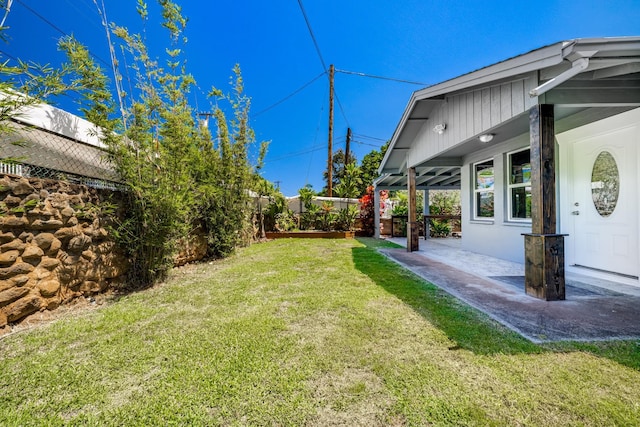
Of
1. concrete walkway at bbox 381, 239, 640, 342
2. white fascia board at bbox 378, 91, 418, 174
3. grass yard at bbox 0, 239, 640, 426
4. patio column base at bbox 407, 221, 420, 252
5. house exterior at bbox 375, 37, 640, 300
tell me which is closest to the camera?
grass yard at bbox 0, 239, 640, 426

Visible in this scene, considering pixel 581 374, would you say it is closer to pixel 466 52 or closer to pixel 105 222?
pixel 105 222

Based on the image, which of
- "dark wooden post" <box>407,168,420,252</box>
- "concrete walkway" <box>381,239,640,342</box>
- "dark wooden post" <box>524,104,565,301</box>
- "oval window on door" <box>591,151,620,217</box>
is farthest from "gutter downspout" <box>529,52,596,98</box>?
"dark wooden post" <box>407,168,420,252</box>

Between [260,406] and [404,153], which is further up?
[404,153]

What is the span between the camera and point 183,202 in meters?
4.31

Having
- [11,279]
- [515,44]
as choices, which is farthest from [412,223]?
[515,44]

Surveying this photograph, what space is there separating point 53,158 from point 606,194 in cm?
777

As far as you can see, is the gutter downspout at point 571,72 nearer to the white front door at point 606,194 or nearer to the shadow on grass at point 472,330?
the white front door at point 606,194

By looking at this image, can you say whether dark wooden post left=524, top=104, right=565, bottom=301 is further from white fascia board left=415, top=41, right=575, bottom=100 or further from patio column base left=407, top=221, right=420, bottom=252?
patio column base left=407, top=221, right=420, bottom=252

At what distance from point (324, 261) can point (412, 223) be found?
9.79 feet

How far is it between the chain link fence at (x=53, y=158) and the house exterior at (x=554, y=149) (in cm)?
551

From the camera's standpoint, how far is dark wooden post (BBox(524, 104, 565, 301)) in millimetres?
3143

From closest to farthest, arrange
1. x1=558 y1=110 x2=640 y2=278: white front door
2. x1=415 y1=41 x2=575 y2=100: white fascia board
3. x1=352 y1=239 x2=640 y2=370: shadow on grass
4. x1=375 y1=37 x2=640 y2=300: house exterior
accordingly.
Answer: x1=352 y1=239 x2=640 y2=370: shadow on grass
x1=415 y1=41 x2=575 y2=100: white fascia board
x1=375 y1=37 x2=640 y2=300: house exterior
x1=558 y1=110 x2=640 y2=278: white front door

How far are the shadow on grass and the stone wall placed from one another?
4096 mm

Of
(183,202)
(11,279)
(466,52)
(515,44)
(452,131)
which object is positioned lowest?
(11,279)
